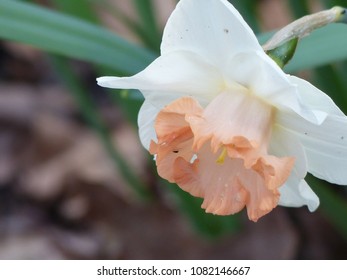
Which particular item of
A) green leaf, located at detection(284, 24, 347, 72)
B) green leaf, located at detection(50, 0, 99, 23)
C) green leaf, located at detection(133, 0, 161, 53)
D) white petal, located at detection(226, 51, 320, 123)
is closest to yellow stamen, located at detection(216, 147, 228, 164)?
white petal, located at detection(226, 51, 320, 123)

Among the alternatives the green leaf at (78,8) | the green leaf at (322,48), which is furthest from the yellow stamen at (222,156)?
the green leaf at (78,8)

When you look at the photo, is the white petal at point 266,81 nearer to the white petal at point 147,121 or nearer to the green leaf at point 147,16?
the white petal at point 147,121

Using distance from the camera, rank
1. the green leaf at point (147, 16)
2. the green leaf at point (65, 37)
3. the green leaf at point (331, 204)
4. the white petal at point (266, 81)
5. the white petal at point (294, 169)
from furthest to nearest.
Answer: the green leaf at point (147, 16) → the green leaf at point (331, 204) → the green leaf at point (65, 37) → the white petal at point (294, 169) → the white petal at point (266, 81)

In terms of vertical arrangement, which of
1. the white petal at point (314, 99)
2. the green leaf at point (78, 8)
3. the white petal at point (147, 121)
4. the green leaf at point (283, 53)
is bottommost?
the green leaf at point (78, 8)

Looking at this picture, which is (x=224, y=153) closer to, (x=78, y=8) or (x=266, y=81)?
(x=266, y=81)

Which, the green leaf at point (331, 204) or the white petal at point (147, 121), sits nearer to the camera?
the white petal at point (147, 121)

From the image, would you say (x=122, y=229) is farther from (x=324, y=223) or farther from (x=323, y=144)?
(x=323, y=144)

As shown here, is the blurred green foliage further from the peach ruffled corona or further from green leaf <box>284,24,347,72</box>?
the peach ruffled corona

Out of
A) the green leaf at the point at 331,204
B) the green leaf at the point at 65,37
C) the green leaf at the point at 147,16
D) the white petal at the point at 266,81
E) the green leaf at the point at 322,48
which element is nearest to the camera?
the white petal at the point at 266,81
